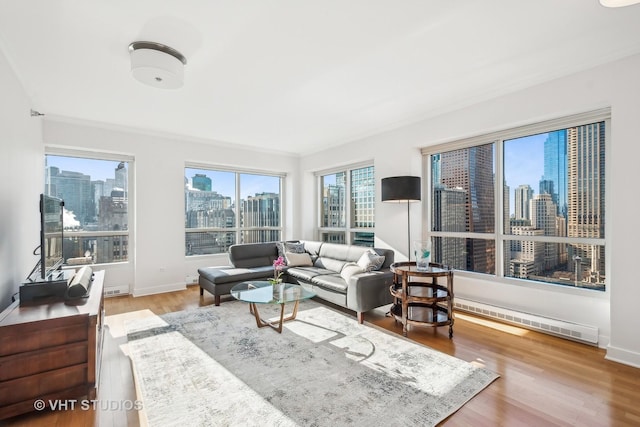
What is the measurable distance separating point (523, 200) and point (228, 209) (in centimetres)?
498

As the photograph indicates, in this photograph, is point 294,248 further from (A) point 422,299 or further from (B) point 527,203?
(B) point 527,203

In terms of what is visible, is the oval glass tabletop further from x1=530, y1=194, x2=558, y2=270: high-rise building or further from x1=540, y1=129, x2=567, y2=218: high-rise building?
x1=540, y1=129, x2=567, y2=218: high-rise building

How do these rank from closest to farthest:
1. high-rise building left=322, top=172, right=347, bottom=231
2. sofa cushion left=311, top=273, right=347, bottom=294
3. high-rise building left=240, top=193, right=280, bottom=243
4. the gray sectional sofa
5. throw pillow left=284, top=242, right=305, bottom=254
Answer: the gray sectional sofa, sofa cushion left=311, top=273, right=347, bottom=294, throw pillow left=284, top=242, right=305, bottom=254, high-rise building left=322, top=172, right=347, bottom=231, high-rise building left=240, top=193, right=280, bottom=243

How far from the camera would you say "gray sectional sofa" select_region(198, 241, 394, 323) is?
3488 millimetres

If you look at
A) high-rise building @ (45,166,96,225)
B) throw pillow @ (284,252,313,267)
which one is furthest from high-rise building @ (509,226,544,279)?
high-rise building @ (45,166,96,225)

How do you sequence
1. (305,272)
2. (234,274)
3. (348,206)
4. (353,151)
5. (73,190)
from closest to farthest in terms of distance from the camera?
1. (234,274)
2. (305,272)
3. (73,190)
4. (353,151)
5. (348,206)

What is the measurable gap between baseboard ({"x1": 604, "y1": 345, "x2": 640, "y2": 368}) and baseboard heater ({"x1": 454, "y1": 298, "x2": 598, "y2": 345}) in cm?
24

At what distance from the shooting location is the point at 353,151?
5.37 metres

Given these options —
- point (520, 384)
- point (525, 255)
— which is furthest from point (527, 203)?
point (520, 384)

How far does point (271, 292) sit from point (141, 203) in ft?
9.75

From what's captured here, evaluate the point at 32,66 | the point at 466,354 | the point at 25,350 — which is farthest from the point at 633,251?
the point at 32,66

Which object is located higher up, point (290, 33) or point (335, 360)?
A: point (290, 33)

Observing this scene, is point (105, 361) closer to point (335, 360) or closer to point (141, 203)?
point (335, 360)

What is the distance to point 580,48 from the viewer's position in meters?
2.52
